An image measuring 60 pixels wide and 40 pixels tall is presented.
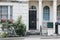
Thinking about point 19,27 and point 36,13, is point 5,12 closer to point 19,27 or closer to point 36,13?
point 19,27

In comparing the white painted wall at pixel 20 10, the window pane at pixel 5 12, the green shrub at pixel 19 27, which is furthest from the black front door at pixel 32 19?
the green shrub at pixel 19 27

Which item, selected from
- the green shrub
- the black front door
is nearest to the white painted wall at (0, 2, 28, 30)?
the black front door

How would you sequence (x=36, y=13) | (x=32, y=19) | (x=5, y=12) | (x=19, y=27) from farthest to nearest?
1. (x=32, y=19)
2. (x=36, y=13)
3. (x=5, y=12)
4. (x=19, y=27)

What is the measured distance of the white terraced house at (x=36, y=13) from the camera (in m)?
28.3

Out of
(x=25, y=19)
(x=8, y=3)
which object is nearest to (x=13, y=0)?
(x=8, y=3)

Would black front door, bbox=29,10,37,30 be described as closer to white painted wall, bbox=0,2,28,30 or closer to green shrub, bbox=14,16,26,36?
white painted wall, bbox=0,2,28,30

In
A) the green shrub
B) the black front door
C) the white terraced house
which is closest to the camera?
the green shrub

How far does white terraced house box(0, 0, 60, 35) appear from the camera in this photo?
1113 inches

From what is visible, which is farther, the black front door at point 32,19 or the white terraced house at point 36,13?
the black front door at point 32,19

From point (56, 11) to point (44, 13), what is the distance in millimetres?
1995

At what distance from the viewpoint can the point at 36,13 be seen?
30531mm

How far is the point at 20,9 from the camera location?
28453 mm

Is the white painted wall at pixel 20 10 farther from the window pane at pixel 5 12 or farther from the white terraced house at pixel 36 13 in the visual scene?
the window pane at pixel 5 12

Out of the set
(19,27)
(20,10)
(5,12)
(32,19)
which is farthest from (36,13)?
(19,27)
